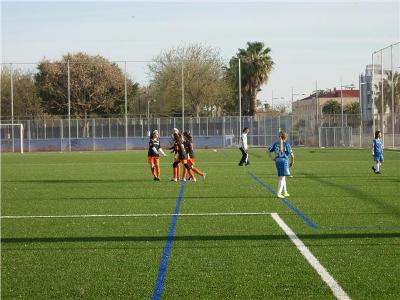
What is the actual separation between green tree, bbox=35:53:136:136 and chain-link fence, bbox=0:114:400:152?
9830 millimetres

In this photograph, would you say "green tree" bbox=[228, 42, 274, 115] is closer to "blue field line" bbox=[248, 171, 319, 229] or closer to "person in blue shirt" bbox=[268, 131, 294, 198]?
"blue field line" bbox=[248, 171, 319, 229]

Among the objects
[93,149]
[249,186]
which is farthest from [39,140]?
[249,186]

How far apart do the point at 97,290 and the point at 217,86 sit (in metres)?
77.0

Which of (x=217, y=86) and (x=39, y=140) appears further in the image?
(x=217, y=86)

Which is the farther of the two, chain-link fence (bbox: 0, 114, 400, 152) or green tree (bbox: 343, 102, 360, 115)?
green tree (bbox: 343, 102, 360, 115)

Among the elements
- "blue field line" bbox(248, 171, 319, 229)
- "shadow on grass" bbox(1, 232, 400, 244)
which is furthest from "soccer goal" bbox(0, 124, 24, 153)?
"shadow on grass" bbox(1, 232, 400, 244)

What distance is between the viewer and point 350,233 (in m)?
10.9

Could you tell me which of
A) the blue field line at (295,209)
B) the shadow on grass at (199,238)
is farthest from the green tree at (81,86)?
the shadow on grass at (199,238)

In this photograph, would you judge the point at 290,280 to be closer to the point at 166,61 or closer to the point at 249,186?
the point at 249,186

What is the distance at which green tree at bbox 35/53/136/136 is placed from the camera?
81.4 metres

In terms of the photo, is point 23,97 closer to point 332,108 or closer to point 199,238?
point 332,108

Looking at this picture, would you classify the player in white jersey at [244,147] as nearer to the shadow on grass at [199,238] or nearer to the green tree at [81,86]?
the shadow on grass at [199,238]

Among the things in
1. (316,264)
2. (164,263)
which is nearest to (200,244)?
(164,263)

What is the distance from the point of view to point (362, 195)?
17.2 meters
